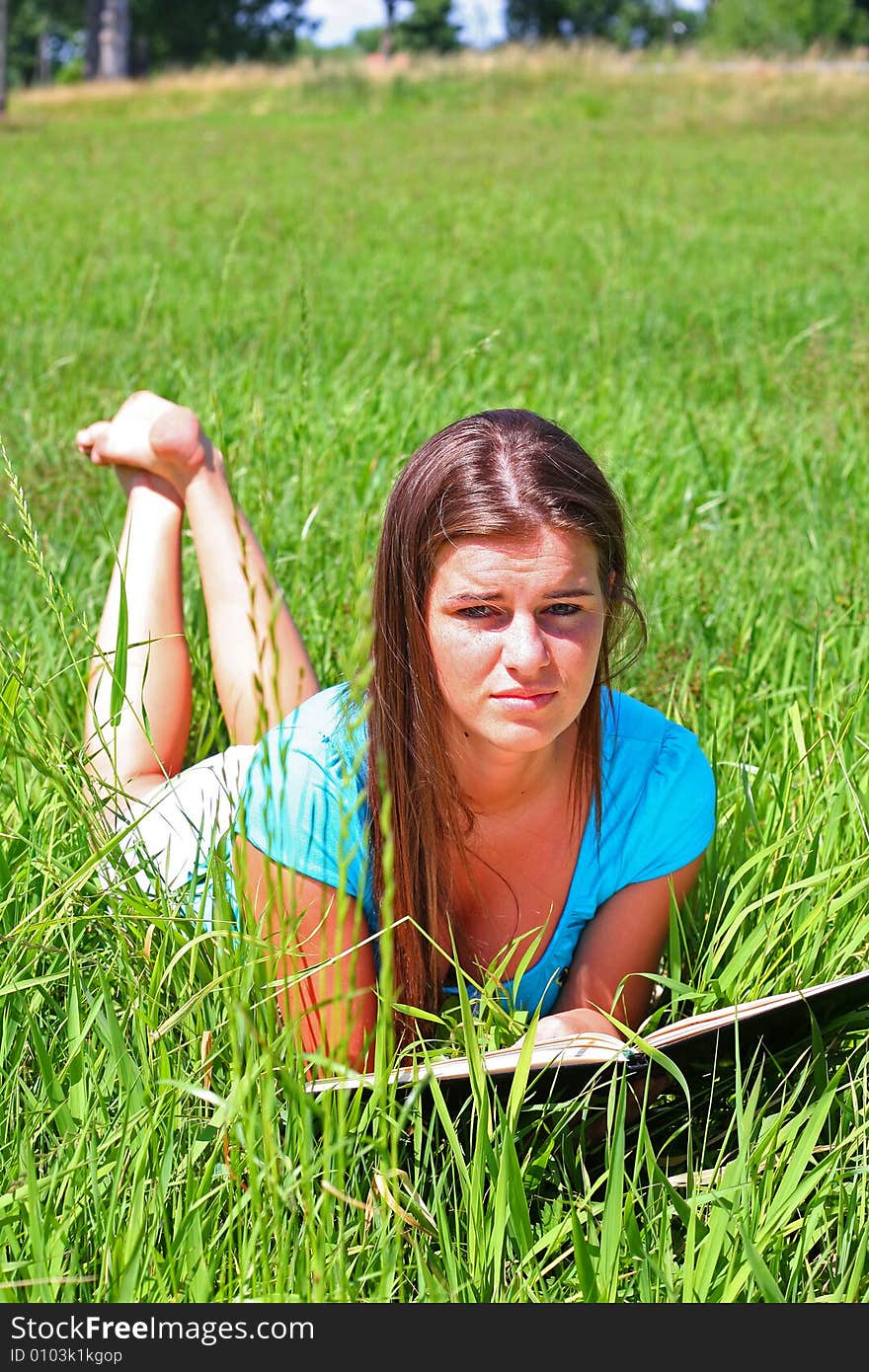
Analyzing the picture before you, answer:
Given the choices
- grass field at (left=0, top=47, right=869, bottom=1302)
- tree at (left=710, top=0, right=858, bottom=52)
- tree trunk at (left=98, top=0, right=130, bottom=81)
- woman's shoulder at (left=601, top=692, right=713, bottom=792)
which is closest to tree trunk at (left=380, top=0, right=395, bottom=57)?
tree at (left=710, top=0, right=858, bottom=52)

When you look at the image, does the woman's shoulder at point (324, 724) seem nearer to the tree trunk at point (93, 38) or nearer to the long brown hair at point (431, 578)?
the long brown hair at point (431, 578)

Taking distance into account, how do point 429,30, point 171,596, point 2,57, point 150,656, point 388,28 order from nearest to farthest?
point 150,656
point 171,596
point 2,57
point 388,28
point 429,30

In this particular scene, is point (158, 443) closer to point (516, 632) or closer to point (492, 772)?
point (492, 772)

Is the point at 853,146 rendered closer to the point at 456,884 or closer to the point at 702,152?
the point at 702,152

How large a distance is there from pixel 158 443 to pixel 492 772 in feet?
3.86

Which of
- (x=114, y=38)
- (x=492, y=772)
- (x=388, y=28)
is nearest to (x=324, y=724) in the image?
(x=492, y=772)

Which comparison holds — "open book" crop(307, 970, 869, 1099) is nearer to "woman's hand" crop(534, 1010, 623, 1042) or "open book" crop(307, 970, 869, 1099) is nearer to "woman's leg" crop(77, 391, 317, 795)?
"woman's hand" crop(534, 1010, 623, 1042)

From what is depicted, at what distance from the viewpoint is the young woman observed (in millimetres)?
1634

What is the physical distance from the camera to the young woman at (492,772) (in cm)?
163

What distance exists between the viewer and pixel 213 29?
1772 inches

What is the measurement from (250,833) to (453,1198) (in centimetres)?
55

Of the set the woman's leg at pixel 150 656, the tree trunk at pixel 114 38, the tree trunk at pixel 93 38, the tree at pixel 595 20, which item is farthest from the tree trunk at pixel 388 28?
the woman's leg at pixel 150 656

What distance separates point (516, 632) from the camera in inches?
63.1

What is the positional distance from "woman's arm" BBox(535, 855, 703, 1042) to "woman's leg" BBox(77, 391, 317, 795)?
2.47ft
